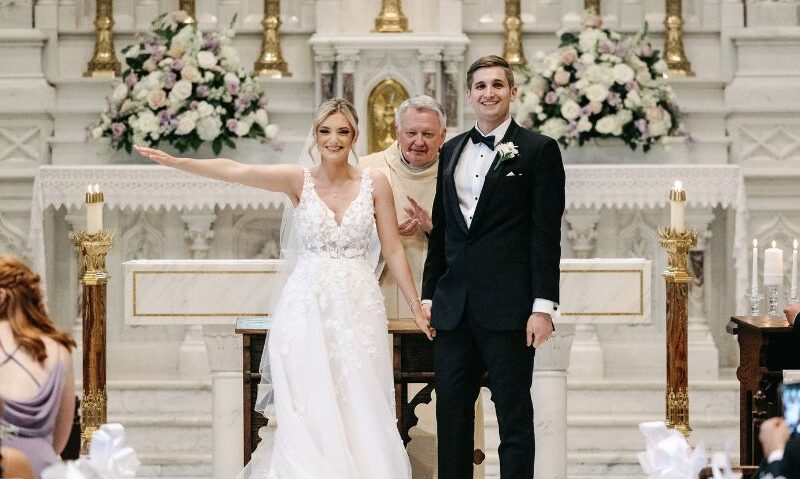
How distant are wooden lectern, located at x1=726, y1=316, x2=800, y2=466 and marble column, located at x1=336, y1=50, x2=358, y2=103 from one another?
13.7 ft

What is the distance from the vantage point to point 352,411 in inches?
234

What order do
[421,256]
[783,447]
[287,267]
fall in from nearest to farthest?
[783,447] → [287,267] → [421,256]

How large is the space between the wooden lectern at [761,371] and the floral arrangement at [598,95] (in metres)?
3.20

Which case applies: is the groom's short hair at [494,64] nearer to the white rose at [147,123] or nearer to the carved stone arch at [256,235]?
the white rose at [147,123]

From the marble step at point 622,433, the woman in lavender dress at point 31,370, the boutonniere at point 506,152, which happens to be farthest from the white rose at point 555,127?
the woman in lavender dress at point 31,370

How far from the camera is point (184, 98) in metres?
9.66

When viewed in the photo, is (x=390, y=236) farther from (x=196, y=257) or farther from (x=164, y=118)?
(x=196, y=257)

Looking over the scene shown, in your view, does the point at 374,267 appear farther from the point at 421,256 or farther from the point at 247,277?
the point at 247,277

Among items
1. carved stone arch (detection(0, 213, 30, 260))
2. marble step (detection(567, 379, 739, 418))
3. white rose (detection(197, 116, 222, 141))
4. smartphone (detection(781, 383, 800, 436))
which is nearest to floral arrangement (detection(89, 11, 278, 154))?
white rose (detection(197, 116, 222, 141))

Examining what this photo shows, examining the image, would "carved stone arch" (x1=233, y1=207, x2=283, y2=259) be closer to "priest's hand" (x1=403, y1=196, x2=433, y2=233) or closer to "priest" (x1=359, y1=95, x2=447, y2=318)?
"priest" (x1=359, y1=95, x2=447, y2=318)

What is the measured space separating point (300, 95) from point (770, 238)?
3408mm

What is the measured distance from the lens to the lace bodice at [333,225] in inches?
238

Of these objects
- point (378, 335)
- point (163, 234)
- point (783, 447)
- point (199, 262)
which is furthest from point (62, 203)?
point (783, 447)

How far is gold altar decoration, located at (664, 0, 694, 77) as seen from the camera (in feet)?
34.4
